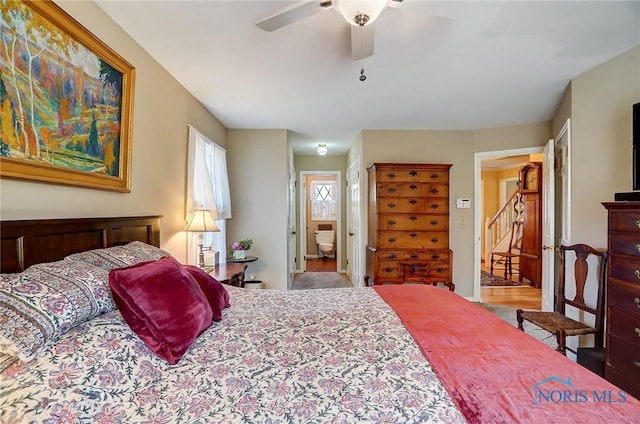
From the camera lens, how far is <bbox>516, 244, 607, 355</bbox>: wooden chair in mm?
2217

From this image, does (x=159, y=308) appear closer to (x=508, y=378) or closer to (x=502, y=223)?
(x=508, y=378)

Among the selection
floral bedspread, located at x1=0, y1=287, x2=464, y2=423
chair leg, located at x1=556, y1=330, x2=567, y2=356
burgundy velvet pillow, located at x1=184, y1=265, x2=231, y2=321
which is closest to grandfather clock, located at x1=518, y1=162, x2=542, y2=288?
chair leg, located at x1=556, y1=330, x2=567, y2=356

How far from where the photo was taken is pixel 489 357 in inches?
43.0

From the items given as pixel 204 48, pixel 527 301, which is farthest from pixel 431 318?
pixel 527 301

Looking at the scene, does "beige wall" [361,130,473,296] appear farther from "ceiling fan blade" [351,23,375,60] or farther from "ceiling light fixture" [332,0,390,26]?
"ceiling light fixture" [332,0,390,26]

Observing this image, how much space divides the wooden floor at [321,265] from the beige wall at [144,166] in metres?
4.03

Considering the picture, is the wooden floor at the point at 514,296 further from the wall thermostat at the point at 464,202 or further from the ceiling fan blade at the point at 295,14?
the ceiling fan blade at the point at 295,14

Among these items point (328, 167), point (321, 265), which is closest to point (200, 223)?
point (328, 167)

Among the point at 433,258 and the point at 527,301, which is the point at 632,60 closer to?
the point at 433,258

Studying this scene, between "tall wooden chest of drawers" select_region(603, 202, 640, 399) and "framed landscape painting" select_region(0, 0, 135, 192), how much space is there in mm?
3091

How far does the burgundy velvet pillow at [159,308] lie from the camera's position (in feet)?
3.43

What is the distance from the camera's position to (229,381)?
95cm

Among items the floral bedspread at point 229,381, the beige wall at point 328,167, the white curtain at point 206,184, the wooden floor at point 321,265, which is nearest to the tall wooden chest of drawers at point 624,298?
the floral bedspread at point 229,381

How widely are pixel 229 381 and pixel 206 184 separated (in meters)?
2.41
